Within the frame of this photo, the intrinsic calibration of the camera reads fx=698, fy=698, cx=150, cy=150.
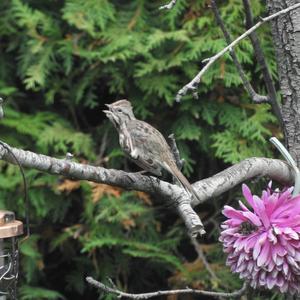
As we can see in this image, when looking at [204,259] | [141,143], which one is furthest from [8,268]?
[204,259]

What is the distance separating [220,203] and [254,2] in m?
0.86

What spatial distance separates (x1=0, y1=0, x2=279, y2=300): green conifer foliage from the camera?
2.83 m

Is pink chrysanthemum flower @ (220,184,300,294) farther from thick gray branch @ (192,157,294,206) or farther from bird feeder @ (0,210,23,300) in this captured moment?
Answer: bird feeder @ (0,210,23,300)

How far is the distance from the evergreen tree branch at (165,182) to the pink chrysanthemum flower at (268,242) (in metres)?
0.10

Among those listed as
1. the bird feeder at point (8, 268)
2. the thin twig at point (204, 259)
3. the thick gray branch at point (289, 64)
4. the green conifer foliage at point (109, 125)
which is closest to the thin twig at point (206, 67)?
the thick gray branch at point (289, 64)

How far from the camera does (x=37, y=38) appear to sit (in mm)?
3020

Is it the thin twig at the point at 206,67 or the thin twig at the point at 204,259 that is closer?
the thin twig at the point at 206,67

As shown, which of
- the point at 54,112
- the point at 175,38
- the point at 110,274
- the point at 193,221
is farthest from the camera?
the point at 54,112

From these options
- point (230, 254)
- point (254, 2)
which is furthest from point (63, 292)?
point (230, 254)

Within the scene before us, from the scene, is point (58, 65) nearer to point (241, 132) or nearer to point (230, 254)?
point (241, 132)

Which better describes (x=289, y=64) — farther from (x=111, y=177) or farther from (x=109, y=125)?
(x=109, y=125)

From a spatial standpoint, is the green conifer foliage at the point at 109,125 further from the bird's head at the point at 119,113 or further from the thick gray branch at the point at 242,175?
the thick gray branch at the point at 242,175

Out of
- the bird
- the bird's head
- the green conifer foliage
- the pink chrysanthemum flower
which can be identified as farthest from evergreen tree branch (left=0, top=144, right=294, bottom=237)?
the green conifer foliage

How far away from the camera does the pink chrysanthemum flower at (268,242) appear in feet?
5.01
